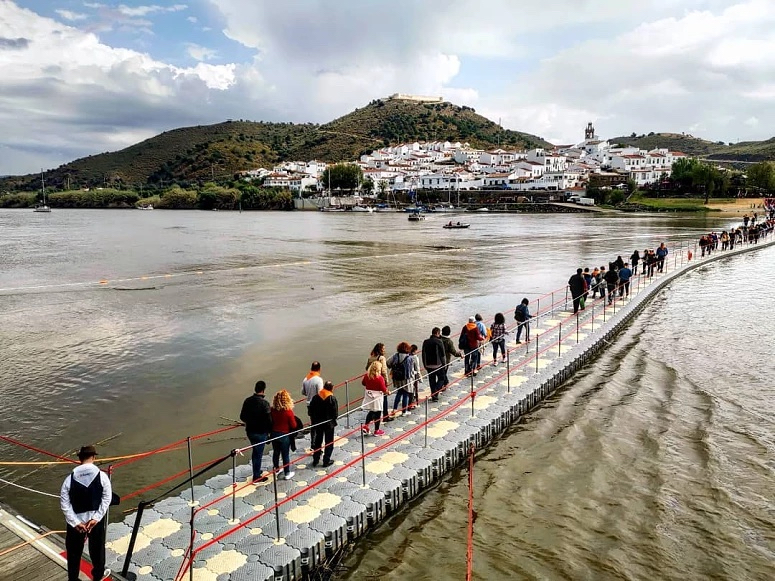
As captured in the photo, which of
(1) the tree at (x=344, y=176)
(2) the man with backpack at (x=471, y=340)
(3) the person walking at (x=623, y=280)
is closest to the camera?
(2) the man with backpack at (x=471, y=340)

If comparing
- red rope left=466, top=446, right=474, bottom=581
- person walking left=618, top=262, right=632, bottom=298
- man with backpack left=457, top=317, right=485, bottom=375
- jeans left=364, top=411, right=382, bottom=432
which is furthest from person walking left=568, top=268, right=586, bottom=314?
jeans left=364, top=411, right=382, bottom=432

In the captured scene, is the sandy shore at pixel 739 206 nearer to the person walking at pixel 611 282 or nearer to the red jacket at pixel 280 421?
the person walking at pixel 611 282

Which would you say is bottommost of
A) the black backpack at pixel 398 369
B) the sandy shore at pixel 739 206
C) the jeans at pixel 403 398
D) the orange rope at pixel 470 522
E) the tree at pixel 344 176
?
the orange rope at pixel 470 522

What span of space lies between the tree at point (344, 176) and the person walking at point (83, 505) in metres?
149

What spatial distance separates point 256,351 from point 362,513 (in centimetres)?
1013

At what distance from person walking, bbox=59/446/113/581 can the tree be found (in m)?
149

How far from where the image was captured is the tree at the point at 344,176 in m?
151

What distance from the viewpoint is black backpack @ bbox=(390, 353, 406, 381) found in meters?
10.3

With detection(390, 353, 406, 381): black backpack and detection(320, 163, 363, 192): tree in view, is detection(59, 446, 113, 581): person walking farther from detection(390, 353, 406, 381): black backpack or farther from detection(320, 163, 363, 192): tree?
detection(320, 163, 363, 192): tree

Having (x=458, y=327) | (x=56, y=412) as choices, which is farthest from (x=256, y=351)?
(x=458, y=327)

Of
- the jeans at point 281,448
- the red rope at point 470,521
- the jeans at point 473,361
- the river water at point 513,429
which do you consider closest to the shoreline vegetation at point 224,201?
the river water at point 513,429

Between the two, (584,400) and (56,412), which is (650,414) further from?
(56,412)

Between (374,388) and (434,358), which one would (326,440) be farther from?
(434,358)

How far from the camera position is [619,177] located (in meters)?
130
